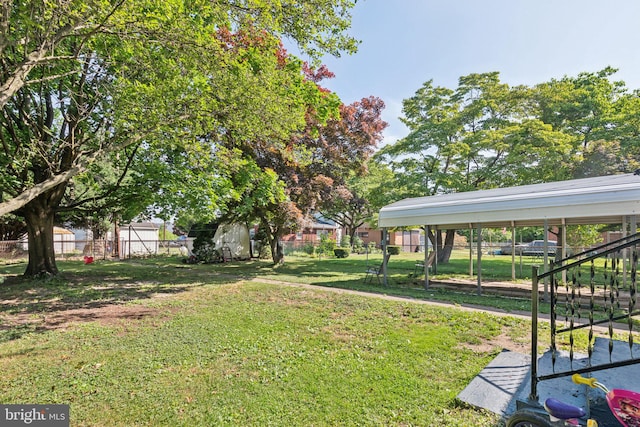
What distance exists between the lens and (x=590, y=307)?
2918 millimetres

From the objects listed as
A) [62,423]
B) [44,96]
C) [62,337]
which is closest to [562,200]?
[62,423]

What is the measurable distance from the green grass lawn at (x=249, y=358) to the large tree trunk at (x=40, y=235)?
3041 millimetres

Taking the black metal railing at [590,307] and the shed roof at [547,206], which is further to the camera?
the shed roof at [547,206]

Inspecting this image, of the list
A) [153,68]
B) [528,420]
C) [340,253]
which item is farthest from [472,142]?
[528,420]

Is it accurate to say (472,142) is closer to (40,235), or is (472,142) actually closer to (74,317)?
(74,317)

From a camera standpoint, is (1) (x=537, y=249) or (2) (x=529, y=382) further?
(1) (x=537, y=249)

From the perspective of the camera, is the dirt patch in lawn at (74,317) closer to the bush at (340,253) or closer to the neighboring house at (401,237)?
the bush at (340,253)

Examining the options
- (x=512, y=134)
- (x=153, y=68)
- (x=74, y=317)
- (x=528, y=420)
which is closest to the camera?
(x=528, y=420)

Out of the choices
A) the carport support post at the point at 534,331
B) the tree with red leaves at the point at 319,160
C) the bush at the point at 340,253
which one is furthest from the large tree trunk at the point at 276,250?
the carport support post at the point at 534,331

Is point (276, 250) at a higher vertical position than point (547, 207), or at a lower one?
lower

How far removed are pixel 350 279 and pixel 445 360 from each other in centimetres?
791

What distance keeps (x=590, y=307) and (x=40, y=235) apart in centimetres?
1431

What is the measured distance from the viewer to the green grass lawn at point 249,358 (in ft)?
9.96

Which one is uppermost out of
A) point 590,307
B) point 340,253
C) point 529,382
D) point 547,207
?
point 547,207
